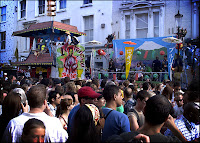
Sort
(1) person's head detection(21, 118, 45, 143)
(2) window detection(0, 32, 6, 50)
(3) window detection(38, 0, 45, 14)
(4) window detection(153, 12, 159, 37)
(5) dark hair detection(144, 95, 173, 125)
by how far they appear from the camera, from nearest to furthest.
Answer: (5) dark hair detection(144, 95, 173, 125), (1) person's head detection(21, 118, 45, 143), (4) window detection(153, 12, 159, 37), (3) window detection(38, 0, 45, 14), (2) window detection(0, 32, 6, 50)

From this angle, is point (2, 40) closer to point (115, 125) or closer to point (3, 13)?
point (3, 13)

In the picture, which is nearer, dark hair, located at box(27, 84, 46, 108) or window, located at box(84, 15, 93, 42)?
dark hair, located at box(27, 84, 46, 108)

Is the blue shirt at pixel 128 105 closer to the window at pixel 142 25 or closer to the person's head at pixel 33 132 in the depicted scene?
the person's head at pixel 33 132

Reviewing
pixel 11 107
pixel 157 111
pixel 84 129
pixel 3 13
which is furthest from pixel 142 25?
pixel 3 13

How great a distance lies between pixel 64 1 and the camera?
21984 mm

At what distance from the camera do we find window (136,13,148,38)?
59.2 feet

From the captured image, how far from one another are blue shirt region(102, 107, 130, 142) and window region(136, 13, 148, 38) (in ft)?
51.3

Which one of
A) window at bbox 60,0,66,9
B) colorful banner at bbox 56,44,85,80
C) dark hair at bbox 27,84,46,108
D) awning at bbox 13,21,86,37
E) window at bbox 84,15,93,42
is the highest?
window at bbox 60,0,66,9

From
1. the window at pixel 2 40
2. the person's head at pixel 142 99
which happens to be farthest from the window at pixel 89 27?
the person's head at pixel 142 99

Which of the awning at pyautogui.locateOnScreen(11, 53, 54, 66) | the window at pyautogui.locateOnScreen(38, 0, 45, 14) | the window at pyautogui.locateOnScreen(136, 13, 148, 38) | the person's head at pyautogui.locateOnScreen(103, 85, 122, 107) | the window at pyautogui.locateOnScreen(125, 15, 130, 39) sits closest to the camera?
A: the person's head at pyautogui.locateOnScreen(103, 85, 122, 107)

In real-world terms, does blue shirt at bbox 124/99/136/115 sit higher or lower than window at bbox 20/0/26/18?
lower

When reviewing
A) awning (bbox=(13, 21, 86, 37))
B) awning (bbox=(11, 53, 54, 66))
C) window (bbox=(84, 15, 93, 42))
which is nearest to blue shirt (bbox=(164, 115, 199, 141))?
awning (bbox=(13, 21, 86, 37))

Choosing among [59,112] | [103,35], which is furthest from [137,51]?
[59,112]

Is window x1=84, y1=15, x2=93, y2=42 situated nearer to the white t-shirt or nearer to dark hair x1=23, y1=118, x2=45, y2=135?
the white t-shirt
